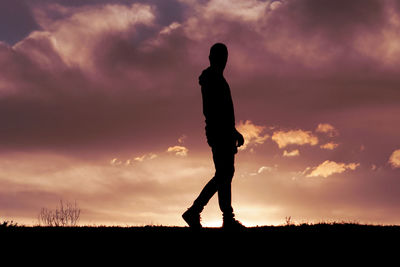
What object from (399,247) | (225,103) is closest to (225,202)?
(225,103)

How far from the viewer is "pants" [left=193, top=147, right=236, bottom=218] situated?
9.64 metres

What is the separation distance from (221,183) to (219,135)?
893mm

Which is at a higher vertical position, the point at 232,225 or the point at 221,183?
the point at 221,183

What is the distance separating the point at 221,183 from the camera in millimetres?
9695

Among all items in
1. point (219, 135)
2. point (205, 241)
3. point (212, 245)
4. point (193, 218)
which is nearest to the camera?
point (212, 245)

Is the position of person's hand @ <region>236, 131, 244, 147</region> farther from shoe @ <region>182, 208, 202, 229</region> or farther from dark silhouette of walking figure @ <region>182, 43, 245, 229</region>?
shoe @ <region>182, 208, 202, 229</region>

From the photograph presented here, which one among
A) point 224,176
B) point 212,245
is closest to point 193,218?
point 224,176

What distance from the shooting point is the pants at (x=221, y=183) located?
31.6ft

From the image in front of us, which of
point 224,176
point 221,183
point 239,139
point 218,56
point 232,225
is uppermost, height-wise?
point 218,56

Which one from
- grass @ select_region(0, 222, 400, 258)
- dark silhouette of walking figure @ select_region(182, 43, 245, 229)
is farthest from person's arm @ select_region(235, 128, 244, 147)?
grass @ select_region(0, 222, 400, 258)

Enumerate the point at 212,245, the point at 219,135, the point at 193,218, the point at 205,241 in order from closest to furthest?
the point at 212,245
the point at 205,241
the point at 219,135
the point at 193,218

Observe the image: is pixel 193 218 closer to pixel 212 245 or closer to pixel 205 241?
pixel 205 241

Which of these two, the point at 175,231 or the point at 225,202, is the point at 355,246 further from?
the point at 175,231

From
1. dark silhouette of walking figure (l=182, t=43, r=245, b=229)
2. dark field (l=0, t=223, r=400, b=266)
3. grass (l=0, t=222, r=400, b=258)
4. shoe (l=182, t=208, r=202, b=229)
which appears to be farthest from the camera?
shoe (l=182, t=208, r=202, b=229)
